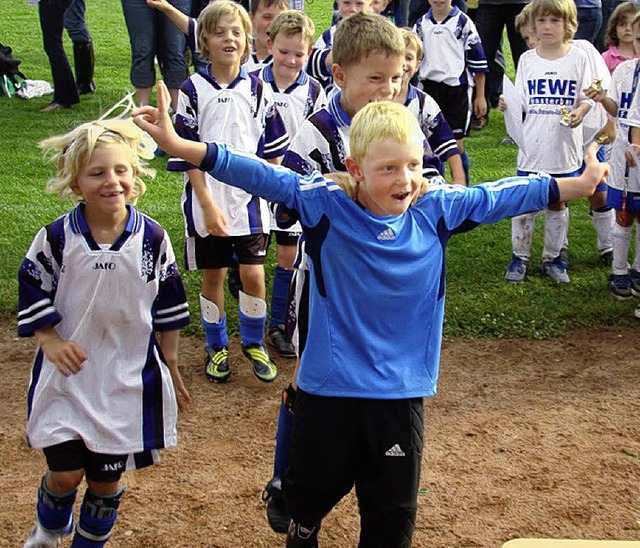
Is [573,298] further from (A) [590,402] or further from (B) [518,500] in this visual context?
(B) [518,500]

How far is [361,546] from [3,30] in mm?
15058

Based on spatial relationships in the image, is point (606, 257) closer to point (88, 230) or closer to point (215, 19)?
point (215, 19)

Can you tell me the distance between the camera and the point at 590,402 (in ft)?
17.0

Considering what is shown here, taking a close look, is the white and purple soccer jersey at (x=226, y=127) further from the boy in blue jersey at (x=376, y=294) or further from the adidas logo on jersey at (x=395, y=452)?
the adidas logo on jersey at (x=395, y=452)

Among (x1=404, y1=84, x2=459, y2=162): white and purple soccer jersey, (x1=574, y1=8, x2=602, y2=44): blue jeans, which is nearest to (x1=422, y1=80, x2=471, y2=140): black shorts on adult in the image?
(x1=574, y1=8, x2=602, y2=44): blue jeans

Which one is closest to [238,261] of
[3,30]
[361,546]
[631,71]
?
[361,546]

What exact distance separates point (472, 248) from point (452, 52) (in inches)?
83.8

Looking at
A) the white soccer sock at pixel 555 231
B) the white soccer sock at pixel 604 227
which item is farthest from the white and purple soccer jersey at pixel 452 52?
the white soccer sock at pixel 555 231

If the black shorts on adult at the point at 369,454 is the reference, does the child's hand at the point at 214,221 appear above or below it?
above

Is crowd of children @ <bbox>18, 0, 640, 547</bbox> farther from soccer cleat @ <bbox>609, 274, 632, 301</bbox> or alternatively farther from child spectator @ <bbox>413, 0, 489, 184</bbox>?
child spectator @ <bbox>413, 0, 489, 184</bbox>

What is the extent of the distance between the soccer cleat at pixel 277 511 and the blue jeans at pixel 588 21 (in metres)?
7.22

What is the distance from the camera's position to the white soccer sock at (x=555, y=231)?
681cm

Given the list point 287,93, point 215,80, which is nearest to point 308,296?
point 215,80

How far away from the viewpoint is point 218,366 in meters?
5.44
